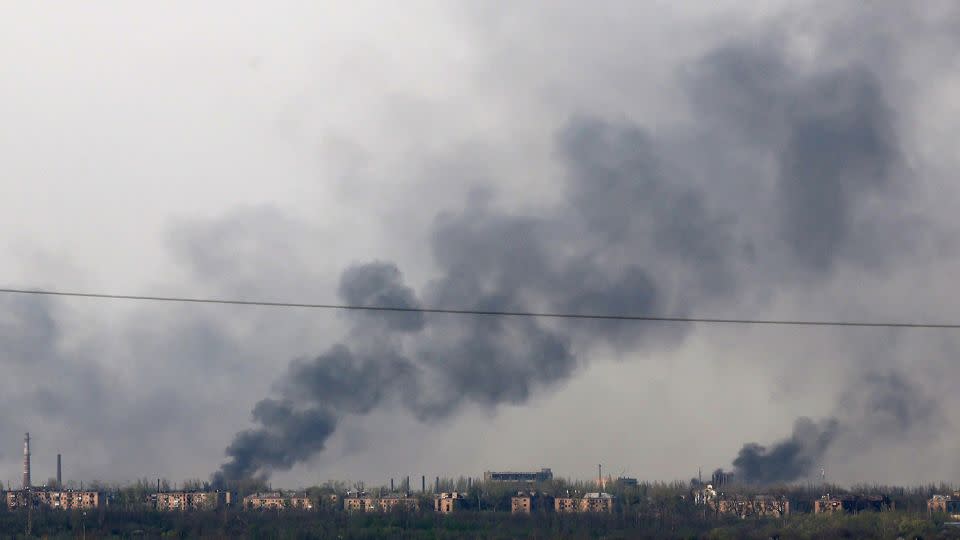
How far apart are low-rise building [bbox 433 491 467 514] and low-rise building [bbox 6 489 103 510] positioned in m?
49.7

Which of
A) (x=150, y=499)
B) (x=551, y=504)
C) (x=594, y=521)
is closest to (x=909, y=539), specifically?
(x=594, y=521)

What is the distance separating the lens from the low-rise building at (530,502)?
538 ft

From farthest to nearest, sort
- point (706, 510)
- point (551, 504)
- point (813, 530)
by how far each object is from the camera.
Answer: point (551, 504) → point (706, 510) → point (813, 530)

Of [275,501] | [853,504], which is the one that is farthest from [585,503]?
[275,501]

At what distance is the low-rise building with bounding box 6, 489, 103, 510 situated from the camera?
167 meters

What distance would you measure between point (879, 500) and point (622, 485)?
53.6 meters

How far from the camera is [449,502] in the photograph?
6590 inches

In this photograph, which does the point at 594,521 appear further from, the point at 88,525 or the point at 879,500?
the point at 88,525

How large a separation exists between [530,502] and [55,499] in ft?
235

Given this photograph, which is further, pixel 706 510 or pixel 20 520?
pixel 706 510

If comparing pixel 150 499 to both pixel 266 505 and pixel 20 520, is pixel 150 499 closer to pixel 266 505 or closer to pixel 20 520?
pixel 266 505

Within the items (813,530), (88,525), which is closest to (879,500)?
(813,530)

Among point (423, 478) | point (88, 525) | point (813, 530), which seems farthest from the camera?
A: point (423, 478)

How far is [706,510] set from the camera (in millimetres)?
152875
